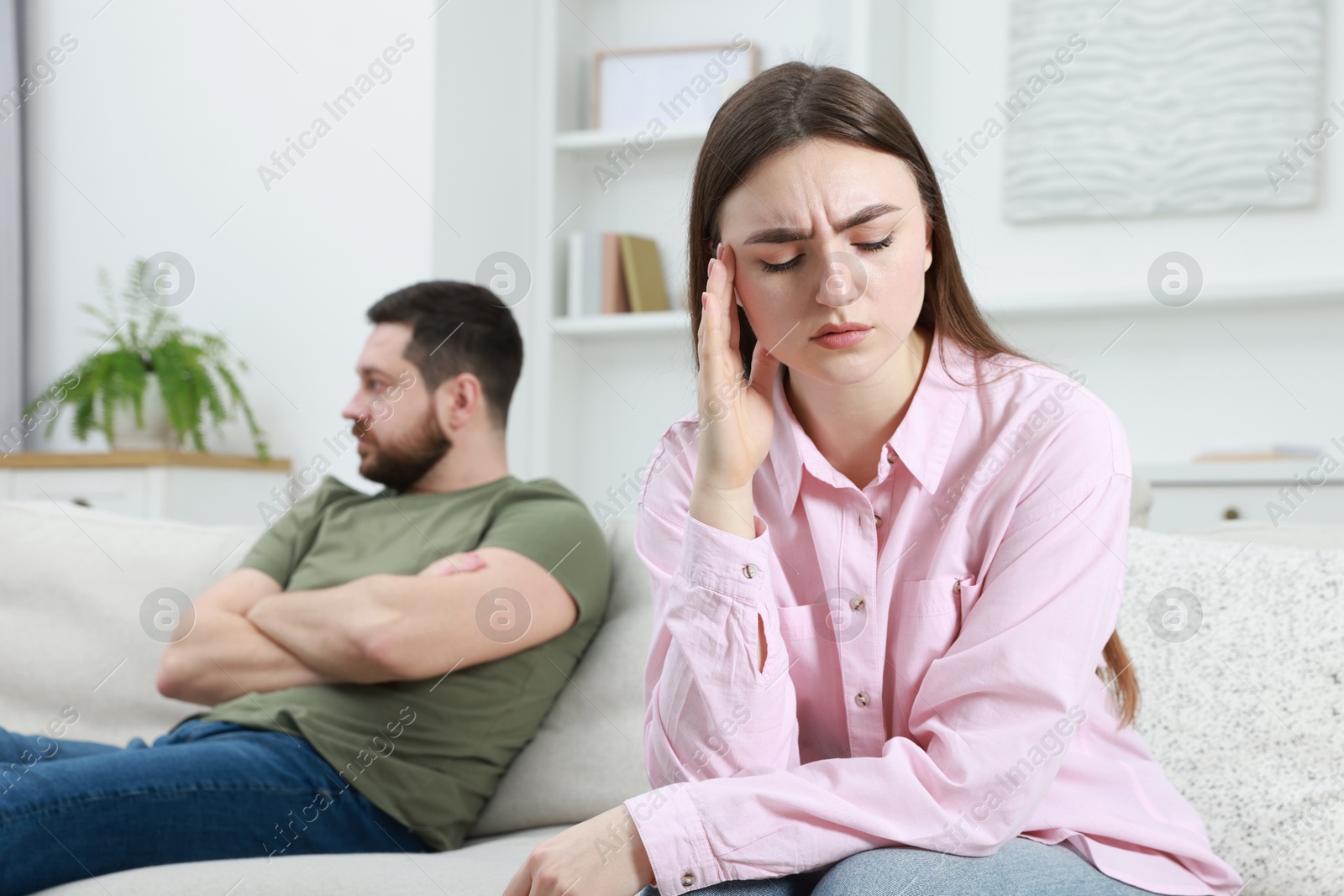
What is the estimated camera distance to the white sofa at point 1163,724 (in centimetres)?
125

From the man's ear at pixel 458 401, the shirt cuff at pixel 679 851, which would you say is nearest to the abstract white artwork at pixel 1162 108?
the man's ear at pixel 458 401

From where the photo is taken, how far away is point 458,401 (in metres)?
1.91

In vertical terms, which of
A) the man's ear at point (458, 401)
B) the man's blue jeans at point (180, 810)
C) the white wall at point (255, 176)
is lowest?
the man's blue jeans at point (180, 810)

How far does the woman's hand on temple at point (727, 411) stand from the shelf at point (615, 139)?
2446 mm

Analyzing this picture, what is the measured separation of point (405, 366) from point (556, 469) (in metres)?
1.71

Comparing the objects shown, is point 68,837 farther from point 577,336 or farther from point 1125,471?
point 577,336

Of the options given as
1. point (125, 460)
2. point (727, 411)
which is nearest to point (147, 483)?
point (125, 460)

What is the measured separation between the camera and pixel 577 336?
12.0 feet

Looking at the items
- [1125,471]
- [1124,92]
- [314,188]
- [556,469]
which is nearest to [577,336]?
[556,469]

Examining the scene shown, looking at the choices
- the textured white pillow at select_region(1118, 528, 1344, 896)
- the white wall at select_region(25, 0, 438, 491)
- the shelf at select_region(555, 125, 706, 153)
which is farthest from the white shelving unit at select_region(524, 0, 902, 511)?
the textured white pillow at select_region(1118, 528, 1344, 896)

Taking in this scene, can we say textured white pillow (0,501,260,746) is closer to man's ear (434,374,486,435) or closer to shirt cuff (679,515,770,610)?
man's ear (434,374,486,435)

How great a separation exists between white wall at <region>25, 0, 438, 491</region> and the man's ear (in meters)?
1.26

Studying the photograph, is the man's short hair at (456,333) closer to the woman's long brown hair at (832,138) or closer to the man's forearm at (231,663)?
the man's forearm at (231,663)

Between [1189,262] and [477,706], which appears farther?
[1189,262]
